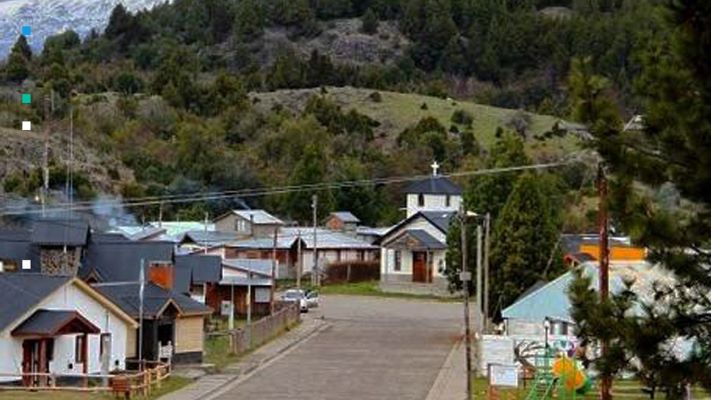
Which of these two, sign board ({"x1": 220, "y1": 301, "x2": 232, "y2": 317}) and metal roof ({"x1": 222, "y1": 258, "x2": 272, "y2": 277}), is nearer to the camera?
sign board ({"x1": 220, "y1": 301, "x2": 232, "y2": 317})

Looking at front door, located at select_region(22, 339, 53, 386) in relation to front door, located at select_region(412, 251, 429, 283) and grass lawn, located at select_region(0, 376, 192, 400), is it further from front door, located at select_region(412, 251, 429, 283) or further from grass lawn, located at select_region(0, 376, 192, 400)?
front door, located at select_region(412, 251, 429, 283)

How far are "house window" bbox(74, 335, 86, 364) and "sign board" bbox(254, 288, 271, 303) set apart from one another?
28.5m

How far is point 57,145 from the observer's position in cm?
10712

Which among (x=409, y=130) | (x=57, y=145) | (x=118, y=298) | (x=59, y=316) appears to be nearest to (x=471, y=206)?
(x=118, y=298)

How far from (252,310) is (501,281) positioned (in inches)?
616

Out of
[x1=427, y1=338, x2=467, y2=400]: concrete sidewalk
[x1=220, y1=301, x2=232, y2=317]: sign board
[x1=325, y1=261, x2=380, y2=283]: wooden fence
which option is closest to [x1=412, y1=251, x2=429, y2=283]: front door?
[x1=325, y1=261, x2=380, y2=283]: wooden fence

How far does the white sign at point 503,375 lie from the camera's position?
39219 millimetres

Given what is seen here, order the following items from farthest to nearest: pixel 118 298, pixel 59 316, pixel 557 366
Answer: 1. pixel 118 298
2. pixel 59 316
3. pixel 557 366

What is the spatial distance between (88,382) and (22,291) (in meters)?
3.23

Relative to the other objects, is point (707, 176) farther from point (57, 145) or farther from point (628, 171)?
point (57, 145)

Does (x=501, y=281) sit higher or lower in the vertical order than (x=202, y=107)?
lower

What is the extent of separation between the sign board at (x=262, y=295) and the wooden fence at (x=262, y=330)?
2.97 metres

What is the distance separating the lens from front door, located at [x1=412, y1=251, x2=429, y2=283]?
89000mm

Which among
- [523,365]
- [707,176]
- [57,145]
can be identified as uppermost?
[57,145]
